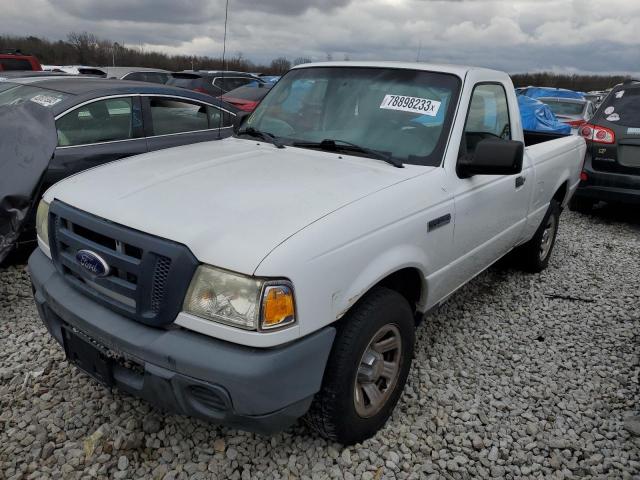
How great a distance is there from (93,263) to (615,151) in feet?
20.7

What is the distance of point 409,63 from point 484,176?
Answer: 913 mm

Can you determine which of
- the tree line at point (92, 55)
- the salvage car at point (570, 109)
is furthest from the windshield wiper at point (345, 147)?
the tree line at point (92, 55)

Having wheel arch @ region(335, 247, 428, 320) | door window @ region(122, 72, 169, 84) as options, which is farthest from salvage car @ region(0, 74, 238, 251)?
door window @ region(122, 72, 169, 84)

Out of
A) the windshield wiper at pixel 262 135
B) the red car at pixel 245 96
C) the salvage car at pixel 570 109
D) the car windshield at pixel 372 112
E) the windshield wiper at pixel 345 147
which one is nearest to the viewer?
the windshield wiper at pixel 345 147

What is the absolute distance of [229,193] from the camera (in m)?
2.29

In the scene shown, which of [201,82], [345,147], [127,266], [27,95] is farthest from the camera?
[201,82]

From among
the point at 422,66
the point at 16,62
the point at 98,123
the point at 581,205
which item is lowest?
the point at 581,205

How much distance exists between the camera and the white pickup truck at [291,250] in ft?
6.19

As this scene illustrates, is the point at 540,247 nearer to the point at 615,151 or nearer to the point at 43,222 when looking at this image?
the point at 615,151

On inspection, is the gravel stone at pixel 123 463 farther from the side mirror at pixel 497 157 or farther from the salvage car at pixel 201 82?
the salvage car at pixel 201 82

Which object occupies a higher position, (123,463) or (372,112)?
(372,112)

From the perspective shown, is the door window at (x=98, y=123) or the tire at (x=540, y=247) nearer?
the door window at (x=98, y=123)

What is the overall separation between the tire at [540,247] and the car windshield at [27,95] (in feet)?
14.7

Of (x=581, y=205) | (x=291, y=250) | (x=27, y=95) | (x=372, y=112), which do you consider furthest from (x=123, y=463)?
(x=581, y=205)
